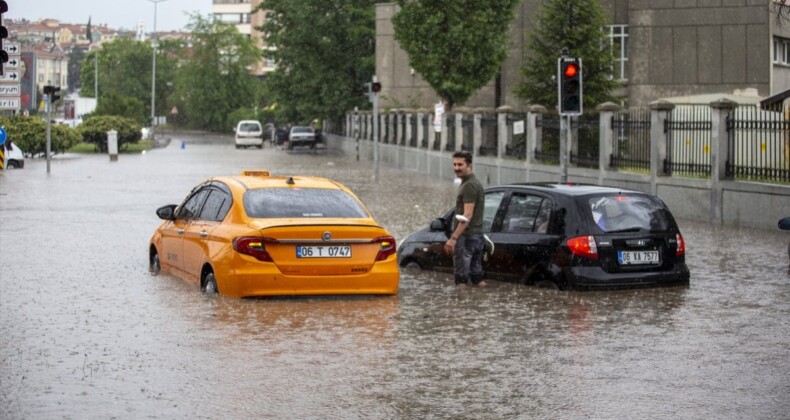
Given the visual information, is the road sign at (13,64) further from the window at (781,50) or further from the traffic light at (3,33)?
the window at (781,50)

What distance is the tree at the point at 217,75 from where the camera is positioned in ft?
485

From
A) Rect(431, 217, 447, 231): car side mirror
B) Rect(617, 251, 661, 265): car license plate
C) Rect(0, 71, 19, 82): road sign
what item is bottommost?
Rect(617, 251, 661, 265): car license plate

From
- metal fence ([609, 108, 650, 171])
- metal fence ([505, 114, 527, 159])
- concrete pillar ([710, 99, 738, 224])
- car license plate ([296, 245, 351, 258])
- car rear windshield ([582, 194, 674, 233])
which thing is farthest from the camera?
metal fence ([505, 114, 527, 159])

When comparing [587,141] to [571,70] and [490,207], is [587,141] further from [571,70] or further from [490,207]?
[490,207]

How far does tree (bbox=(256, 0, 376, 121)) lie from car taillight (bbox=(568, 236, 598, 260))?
226 feet

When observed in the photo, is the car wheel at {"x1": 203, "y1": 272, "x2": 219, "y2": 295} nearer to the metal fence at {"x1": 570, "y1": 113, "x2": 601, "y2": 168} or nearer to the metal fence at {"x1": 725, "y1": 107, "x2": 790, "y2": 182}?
the metal fence at {"x1": 725, "y1": 107, "x2": 790, "y2": 182}

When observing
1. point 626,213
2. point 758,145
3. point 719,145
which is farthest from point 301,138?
point 626,213

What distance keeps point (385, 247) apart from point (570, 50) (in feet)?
110

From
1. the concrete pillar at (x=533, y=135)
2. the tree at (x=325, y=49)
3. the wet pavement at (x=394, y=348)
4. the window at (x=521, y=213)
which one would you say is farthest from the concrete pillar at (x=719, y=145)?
the tree at (x=325, y=49)

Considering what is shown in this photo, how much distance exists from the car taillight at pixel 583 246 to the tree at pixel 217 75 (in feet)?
437

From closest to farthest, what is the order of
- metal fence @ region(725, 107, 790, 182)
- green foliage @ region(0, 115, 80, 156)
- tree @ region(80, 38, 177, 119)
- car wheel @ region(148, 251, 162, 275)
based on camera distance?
car wheel @ region(148, 251, 162, 275), metal fence @ region(725, 107, 790, 182), green foliage @ region(0, 115, 80, 156), tree @ region(80, 38, 177, 119)

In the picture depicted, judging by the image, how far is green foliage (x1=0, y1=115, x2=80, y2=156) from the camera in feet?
188

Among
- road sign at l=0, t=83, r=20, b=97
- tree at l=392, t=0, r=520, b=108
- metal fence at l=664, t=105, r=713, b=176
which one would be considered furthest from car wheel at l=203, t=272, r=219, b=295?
tree at l=392, t=0, r=520, b=108

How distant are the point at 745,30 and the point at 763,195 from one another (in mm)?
32652
